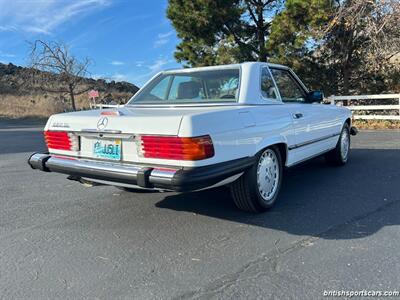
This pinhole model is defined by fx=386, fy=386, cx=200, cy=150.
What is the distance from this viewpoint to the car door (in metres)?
4.73

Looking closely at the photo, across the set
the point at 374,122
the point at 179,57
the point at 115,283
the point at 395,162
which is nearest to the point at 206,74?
the point at 115,283

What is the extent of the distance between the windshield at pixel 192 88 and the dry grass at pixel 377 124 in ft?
33.2

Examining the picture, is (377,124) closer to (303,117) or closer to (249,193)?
(303,117)

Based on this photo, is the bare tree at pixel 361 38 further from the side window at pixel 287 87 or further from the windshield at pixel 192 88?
the windshield at pixel 192 88

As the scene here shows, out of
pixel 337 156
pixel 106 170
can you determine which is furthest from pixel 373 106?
pixel 106 170

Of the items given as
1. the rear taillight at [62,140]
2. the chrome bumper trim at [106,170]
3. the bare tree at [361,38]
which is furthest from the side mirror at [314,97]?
the bare tree at [361,38]

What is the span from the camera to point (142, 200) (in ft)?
15.5

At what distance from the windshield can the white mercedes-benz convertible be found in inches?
0.5

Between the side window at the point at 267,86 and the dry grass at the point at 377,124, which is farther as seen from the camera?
the dry grass at the point at 377,124

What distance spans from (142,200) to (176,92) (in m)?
1.39

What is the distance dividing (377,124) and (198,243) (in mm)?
11802

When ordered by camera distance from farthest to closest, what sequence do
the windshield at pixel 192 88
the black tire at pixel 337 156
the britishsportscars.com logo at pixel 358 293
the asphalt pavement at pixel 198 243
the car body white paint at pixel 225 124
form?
1. the black tire at pixel 337 156
2. the windshield at pixel 192 88
3. the car body white paint at pixel 225 124
4. the asphalt pavement at pixel 198 243
5. the britishsportscars.com logo at pixel 358 293

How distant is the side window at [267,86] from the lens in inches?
174

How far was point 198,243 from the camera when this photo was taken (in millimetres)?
3400
